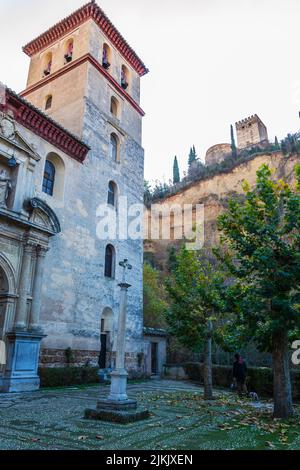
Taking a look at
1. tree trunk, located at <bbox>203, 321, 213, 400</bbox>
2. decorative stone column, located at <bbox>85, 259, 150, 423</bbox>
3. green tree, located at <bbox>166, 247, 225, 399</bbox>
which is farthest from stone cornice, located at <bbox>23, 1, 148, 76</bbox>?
decorative stone column, located at <bbox>85, 259, 150, 423</bbox>

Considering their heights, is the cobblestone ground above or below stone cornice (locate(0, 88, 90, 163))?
below

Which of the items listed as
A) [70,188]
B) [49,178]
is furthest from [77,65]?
[70,188]

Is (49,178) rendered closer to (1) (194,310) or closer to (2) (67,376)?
(2) (67,376)

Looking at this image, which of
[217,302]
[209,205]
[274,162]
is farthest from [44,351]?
[274,162]

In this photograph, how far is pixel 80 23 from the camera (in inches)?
893

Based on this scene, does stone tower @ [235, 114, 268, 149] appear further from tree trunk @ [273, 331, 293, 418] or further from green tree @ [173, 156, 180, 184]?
tree trunk @ [273, 331, 293, 418]

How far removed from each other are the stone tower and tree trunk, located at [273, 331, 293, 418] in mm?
59827

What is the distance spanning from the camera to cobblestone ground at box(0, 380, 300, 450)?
5242 mm

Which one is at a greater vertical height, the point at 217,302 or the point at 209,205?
the point at 209,205

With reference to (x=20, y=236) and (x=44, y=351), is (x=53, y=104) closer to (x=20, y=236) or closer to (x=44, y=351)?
(x=20, y=236)

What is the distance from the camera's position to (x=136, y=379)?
19.0m

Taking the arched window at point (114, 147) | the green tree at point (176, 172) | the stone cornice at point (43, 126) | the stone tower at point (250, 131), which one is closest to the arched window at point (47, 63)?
the arched window at point (114, 147)

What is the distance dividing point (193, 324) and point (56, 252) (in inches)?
275

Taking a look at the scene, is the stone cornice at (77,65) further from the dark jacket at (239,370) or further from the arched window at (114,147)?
the dark jacket at (239,370)
